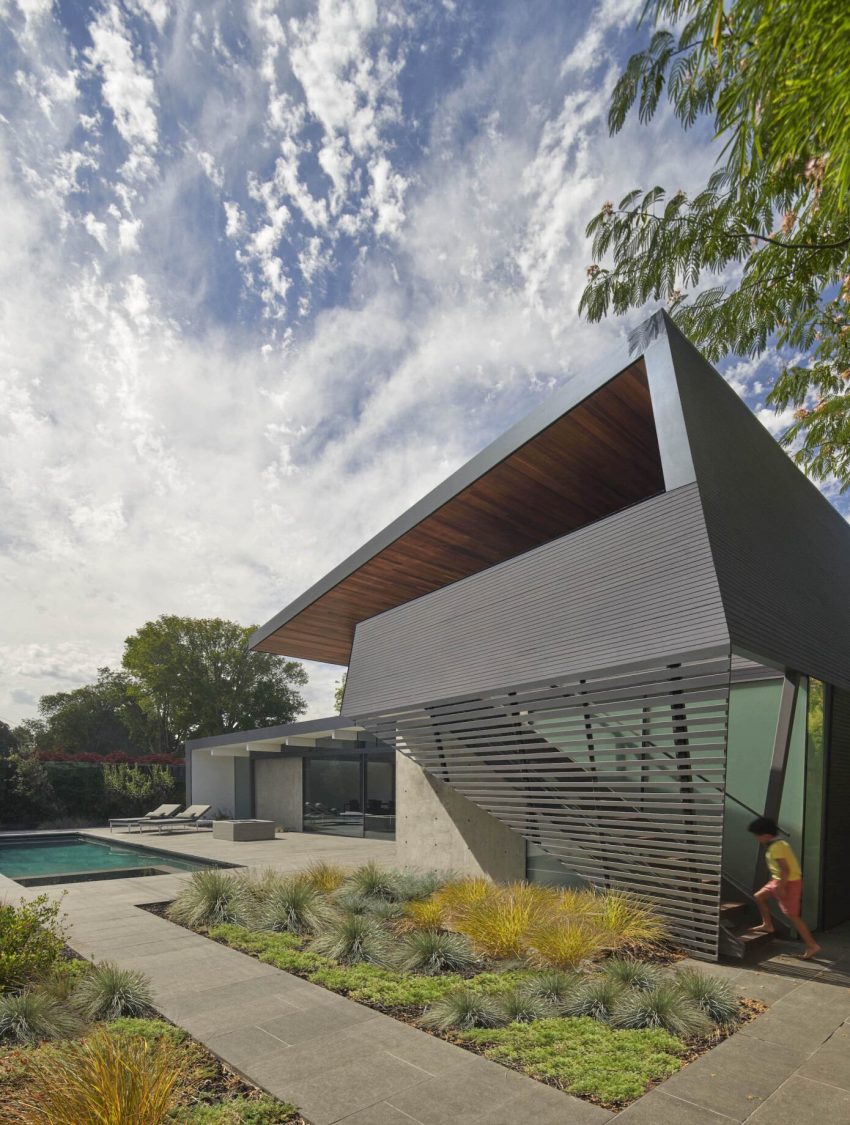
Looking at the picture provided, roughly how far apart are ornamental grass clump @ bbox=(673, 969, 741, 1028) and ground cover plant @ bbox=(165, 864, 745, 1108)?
10 millimetres

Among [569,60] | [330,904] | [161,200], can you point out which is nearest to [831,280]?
[569,60]

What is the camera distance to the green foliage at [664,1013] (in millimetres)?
4254

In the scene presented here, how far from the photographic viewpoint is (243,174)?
7.18 m

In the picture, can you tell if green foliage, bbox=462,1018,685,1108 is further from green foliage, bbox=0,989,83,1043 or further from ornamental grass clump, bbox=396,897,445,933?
green foliage, bbox=0,989,83,1043

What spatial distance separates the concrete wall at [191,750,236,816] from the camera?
80.3 feet

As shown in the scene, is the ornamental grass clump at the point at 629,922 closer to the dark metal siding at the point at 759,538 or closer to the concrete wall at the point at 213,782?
the dark metal siding at the point at 759,538

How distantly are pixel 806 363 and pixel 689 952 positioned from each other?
7742mm

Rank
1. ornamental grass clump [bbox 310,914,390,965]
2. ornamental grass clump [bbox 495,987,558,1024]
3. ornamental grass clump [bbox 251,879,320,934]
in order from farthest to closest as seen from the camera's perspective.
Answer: ornamental grass clump [bbox 251,879,320,934], ornamental grass clump [bbox 310,914,390,965], ornamental grass clump [bbox 495,987,558,1024]

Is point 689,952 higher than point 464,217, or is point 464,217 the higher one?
point 464,217

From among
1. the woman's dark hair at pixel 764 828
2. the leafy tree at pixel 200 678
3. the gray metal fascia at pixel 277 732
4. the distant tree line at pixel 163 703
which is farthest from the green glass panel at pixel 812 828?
the leafy tree at pixel 200 678

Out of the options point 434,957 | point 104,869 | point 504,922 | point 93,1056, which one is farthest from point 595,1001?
point 104,869

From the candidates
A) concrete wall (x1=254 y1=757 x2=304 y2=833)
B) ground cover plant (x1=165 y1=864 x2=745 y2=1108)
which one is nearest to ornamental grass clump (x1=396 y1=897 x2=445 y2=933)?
ground cover plant (x1=165 y1=864 x2=745 y2=1108)

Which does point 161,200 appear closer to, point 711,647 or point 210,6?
point 210,6

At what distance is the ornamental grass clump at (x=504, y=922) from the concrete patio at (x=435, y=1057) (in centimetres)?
151
